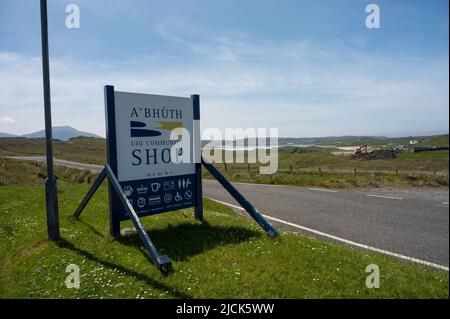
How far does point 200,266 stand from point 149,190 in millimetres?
2913

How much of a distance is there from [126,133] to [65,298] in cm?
376

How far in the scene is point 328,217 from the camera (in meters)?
9.89

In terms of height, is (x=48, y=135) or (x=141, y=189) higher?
(x=48, y=135)

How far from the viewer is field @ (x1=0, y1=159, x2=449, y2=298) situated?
4379 millimetres

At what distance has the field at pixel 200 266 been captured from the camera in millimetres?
4379

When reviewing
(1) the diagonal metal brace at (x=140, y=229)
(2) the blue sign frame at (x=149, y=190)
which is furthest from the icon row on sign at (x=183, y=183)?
(1) the diagonal metal brace at (x=140, y=229)

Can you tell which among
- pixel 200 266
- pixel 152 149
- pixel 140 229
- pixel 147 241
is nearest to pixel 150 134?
pixel 152 149

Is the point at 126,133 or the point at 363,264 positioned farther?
the point at 126,133

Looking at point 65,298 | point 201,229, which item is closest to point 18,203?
point 201,229

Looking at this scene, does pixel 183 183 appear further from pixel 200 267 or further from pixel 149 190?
pixel 200 267

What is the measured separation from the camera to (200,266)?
17.0 feet

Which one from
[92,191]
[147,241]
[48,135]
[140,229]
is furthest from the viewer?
[92,191]
